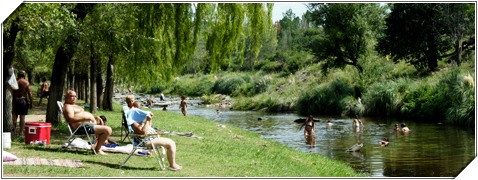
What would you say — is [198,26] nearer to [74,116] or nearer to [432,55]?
[74,116]

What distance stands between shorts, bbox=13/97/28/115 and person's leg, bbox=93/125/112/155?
3.37 meters

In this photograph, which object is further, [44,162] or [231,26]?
[231,26]

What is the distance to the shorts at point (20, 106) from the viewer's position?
12.4 meters

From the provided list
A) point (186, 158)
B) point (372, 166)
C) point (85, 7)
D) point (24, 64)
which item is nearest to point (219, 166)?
point (186, 158)

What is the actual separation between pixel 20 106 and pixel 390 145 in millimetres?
11626

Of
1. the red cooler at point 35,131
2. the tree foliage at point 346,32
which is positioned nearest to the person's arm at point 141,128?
the red cooler at point 35,131

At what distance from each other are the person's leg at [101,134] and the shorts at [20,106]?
337 centimetres

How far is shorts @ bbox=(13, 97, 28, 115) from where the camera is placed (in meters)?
12.4

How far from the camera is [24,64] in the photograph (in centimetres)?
3744

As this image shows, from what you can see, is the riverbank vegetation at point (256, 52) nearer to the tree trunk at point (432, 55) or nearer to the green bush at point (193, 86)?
the tree trunk at point (432, 55)

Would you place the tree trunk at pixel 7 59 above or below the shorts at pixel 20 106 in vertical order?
above

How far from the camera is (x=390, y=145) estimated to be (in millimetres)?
17859

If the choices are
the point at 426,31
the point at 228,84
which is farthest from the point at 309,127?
the point at 228,84

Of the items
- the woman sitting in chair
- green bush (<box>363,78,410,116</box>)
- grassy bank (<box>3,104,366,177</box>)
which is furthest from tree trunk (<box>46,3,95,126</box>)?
green bush (<box>363,78,410,116</box>)
